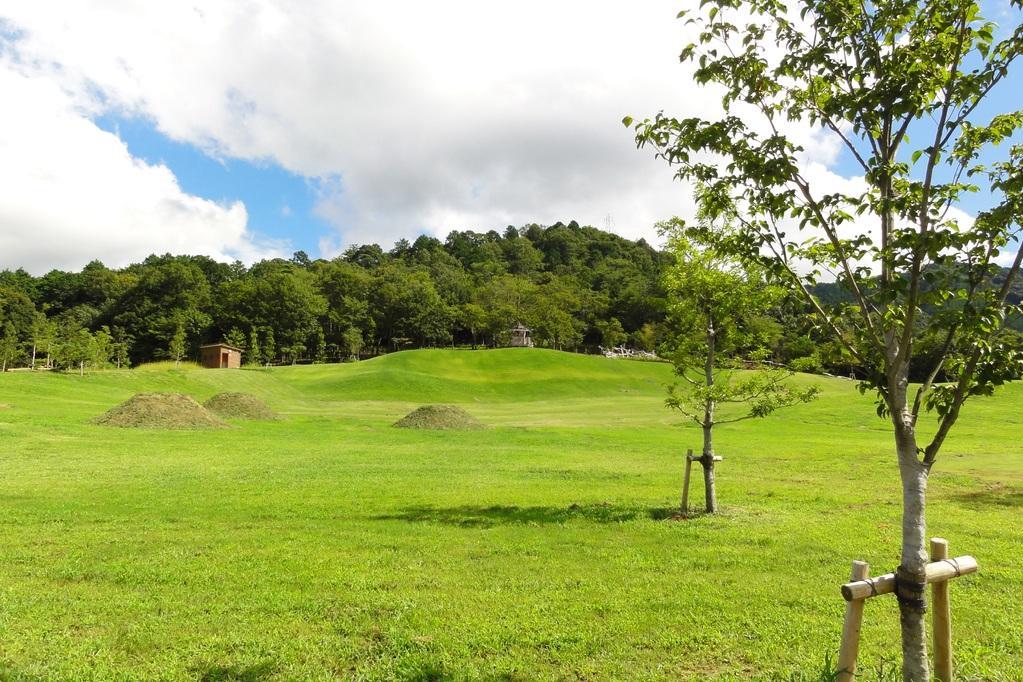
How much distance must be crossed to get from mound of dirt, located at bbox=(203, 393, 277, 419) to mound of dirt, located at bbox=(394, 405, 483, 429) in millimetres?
8169

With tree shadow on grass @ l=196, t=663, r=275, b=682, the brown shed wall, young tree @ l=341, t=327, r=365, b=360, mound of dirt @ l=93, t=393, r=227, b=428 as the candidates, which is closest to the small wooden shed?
the brown shed wall

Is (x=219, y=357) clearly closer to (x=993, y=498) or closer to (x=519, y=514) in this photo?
(x=519, y=514)

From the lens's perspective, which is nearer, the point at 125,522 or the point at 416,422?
the point at 125,522

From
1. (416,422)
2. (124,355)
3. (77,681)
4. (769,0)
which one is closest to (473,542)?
(77,681)

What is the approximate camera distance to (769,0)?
5125 millimetres

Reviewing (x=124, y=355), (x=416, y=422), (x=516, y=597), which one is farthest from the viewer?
(x=124, y=355)

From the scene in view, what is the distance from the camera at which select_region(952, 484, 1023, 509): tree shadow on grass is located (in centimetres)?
1491

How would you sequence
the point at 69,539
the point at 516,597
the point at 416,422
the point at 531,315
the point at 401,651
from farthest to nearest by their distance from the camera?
1. the point at 531,315
2. the point at 416,422
3. the point at 69,539
4. the point at 516,597
5. the point at 401,651

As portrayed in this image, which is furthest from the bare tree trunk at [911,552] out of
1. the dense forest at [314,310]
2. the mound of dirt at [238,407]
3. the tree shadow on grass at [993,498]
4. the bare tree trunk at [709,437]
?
the dense forest at [314,310]

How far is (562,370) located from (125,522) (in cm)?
7400

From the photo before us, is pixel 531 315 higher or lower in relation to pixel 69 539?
higher

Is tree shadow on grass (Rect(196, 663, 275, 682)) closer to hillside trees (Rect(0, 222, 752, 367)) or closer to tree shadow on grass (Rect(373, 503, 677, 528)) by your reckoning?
tree shadow on grass (Rect(373, 503, 677, 528))

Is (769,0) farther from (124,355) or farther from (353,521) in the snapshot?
(124,355)

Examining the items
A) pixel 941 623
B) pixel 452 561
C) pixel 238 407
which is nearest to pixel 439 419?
pixel 238 407
